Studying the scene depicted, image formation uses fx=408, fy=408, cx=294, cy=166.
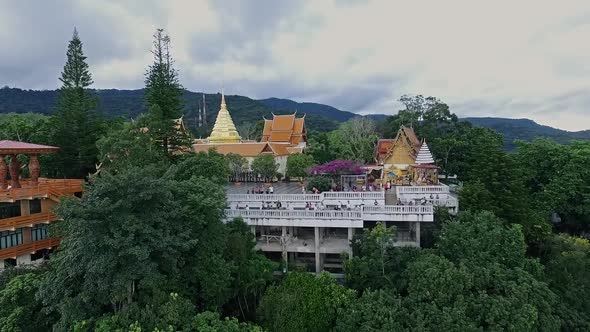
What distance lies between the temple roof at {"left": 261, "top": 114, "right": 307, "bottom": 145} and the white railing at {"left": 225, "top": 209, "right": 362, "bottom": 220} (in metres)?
23.5

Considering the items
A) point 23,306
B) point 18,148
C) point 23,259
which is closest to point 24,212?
point 23,259

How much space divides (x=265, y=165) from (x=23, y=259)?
18013mm

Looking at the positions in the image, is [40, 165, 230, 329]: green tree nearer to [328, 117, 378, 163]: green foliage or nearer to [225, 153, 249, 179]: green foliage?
[225, 153, 249, 179]: green foliage

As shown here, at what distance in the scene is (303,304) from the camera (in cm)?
1277

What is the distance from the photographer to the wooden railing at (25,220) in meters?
15.3

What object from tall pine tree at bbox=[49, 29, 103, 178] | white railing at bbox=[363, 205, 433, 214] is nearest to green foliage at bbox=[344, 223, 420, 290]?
white railing at bbox=[363, 205, 433, 214]

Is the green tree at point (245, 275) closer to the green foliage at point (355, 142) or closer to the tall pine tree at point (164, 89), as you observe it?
the tall pine tree at point (164, 89)

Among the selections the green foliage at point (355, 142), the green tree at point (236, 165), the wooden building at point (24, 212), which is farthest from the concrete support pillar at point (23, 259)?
the green foliage at point (355, 142)

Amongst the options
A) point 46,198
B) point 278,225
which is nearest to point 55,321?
point 46,198

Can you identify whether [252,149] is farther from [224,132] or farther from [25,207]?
[25,207]

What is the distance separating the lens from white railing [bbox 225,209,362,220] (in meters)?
17.7

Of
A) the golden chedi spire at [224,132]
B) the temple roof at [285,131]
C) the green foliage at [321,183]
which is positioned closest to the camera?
the green foliage at [321,183]

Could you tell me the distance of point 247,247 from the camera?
15625 mm

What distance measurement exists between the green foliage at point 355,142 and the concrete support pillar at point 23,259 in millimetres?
24820
